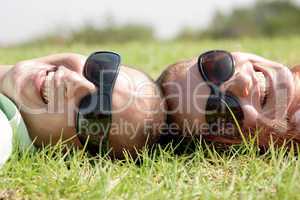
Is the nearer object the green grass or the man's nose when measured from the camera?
the green grass

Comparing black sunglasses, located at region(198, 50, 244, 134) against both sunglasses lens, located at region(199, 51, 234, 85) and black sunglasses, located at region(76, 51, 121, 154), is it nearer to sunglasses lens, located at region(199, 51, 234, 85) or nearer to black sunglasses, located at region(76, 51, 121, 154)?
sunglasses lens, located at region(199, 51, 234, 85)

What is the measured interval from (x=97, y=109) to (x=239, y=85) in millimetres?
659

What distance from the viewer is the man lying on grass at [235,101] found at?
254 centimetres

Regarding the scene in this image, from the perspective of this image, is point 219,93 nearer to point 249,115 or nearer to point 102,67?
point 249,115

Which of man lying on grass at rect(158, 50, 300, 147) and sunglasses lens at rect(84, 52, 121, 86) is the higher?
sunglasses lens at rect(84, 52, 121, 86)

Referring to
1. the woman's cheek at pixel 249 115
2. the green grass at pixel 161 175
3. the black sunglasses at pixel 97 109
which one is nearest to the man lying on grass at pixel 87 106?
the black sunglasses at pixel 97 109

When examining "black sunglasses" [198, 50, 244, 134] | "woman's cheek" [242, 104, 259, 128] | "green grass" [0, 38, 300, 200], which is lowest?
"green grass" [0, 38, 300, 200]

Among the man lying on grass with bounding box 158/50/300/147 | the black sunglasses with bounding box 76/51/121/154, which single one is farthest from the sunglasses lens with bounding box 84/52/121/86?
the man lying on grass with bounding box 158/50/300/147

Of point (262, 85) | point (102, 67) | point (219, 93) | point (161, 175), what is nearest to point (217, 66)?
point (219, 93)

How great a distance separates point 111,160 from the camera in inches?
99.2

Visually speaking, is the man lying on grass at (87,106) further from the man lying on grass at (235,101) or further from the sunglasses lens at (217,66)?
the sunglasses lens at (217,66)

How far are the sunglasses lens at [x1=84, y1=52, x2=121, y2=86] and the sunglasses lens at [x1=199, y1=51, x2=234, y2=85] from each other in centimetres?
41

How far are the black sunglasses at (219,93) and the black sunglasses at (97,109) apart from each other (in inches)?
16.8

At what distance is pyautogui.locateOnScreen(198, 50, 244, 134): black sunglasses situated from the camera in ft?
8.28
